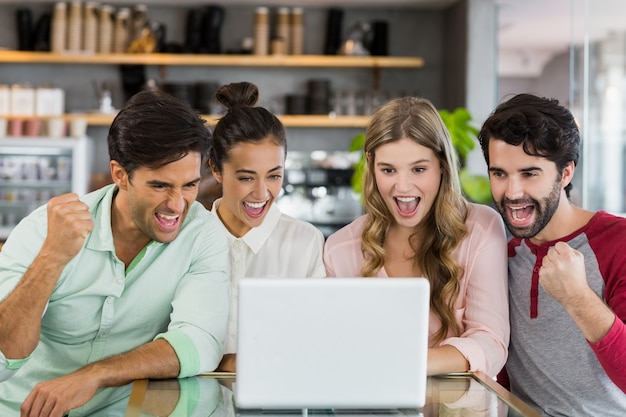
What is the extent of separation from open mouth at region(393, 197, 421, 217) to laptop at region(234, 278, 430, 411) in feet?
2.14

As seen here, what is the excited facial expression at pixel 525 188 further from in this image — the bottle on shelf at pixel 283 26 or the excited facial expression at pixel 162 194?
the bottle on shelf at pixel 283 26

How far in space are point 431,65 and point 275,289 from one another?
551 cm

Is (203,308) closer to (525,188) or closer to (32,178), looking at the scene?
(525,188)

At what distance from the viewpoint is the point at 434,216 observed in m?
2.29

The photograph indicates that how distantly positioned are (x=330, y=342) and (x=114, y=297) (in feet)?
2.09

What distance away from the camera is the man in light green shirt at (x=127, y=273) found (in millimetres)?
1874

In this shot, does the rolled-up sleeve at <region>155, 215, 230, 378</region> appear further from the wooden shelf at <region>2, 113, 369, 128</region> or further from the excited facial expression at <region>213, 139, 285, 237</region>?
the wooden shelf at <region>2, 113, 369, 128</region>

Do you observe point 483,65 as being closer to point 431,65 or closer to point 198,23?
point 431,65

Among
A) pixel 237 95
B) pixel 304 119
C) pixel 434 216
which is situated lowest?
pixel 434 216

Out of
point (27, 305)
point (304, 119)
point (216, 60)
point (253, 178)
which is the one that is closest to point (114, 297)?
point (27, 305)

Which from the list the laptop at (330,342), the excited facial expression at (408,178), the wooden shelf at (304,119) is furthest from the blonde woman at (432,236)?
the wooden shelf at (304,119)

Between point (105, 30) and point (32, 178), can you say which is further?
point (32, 178)

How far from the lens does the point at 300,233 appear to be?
235 cm

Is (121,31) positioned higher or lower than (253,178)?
higher
